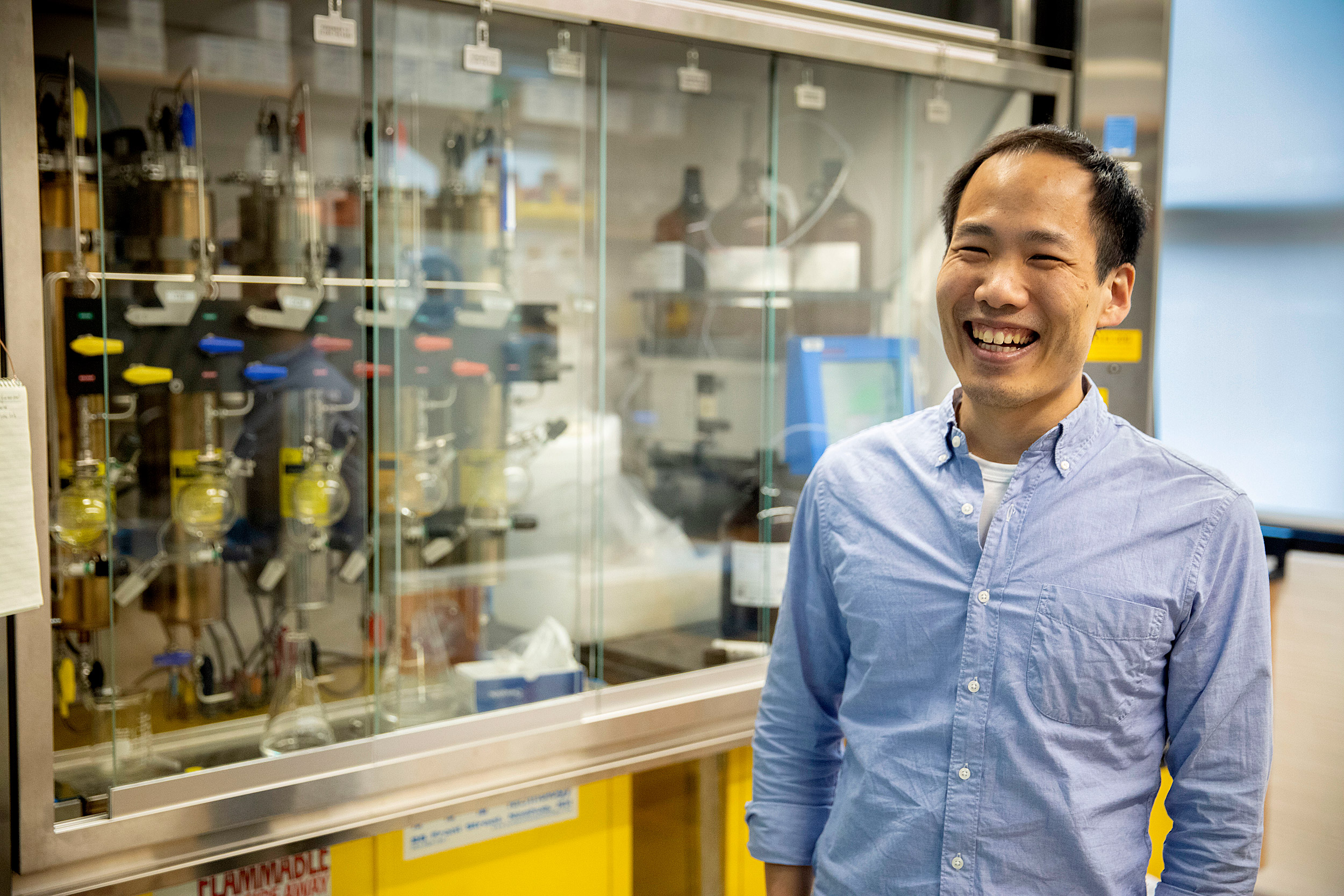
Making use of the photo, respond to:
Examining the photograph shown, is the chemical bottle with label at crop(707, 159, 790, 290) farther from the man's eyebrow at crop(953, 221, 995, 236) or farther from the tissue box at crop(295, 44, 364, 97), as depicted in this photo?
the man's eyebrow at crop(953, 221, 995, 236)

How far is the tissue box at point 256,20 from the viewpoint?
7.14 feet

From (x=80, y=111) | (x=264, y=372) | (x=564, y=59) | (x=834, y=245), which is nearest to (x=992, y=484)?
(x=564, y=59)

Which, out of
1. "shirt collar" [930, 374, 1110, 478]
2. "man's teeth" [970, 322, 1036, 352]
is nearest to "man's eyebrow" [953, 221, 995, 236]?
"man's teeth" [970, 322, 1036, 352]

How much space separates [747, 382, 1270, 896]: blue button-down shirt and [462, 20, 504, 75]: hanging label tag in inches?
46.6

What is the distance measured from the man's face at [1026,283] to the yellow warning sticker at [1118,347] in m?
Result: 1.63

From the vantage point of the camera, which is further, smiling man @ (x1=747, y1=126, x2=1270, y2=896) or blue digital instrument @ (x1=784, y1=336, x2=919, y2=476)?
blue digital instrument @ (x1=784, y1=336, x2=919, y2=476)

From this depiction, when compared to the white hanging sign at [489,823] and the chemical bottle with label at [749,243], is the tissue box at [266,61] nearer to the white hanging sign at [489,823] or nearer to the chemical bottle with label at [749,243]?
the chemical bottle with label at [749,243]

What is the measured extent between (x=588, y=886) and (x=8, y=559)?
1276 mm

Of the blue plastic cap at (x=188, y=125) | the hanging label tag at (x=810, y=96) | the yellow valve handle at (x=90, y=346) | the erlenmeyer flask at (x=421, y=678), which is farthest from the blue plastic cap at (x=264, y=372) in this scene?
the hanging label tag at (x=810, y=96)

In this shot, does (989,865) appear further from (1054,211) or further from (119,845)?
(119,845)

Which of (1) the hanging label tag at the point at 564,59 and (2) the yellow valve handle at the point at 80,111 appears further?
(1) the hanging label tag at the point at 564,59

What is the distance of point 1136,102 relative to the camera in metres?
2.81

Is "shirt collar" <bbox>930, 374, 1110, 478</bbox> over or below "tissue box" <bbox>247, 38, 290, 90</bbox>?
below

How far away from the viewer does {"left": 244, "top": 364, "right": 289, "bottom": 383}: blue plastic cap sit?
204 cm
